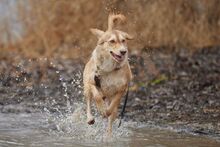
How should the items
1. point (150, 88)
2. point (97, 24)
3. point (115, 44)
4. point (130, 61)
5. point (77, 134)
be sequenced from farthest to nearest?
point (97, 24) < point (130, 61) < point (150, 88) < point (77, 134) < point (115, 44)

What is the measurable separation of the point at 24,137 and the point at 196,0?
11.5 metres

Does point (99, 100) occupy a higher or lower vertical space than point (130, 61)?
lower

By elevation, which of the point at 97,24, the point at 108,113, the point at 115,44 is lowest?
the point at 108,113

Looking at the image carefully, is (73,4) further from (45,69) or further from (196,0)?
(196,0)

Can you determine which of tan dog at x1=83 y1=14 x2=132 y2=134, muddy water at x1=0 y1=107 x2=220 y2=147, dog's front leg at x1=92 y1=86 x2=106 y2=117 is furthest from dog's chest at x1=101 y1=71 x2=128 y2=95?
muddy water at x1=0 y1=107 x2=220 y2=147

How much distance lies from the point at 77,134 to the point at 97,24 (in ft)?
27.4

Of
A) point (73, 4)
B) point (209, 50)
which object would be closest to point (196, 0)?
point (209, 50)

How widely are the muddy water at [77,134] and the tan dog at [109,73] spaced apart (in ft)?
1.09

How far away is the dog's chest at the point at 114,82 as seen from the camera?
8.16 meters

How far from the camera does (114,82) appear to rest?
8.16 meters

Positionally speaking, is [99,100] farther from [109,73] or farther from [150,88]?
[150,88]

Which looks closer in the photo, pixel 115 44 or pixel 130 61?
pixel 115 44

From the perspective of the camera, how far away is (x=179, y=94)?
1214 centimetres

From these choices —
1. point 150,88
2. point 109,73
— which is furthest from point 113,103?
point 150,88
